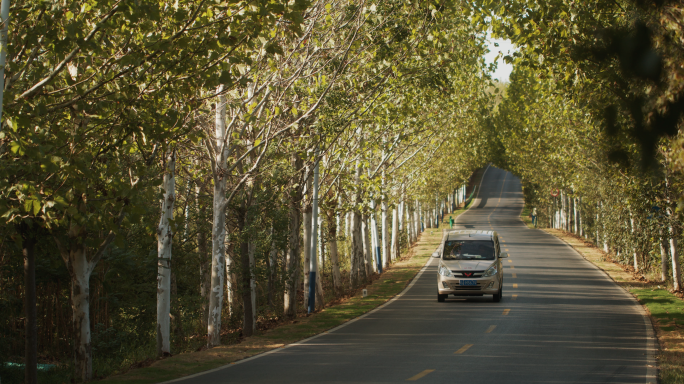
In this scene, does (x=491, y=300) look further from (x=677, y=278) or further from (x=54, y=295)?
(x=54, y=295)

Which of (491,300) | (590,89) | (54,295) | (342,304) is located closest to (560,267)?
(491,300)

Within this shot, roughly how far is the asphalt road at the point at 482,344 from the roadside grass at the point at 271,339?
51 centimetres

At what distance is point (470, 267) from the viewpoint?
20141mm

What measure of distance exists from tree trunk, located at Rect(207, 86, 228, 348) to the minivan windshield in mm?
7953

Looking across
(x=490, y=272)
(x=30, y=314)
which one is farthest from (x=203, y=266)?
(x=30, y=314)

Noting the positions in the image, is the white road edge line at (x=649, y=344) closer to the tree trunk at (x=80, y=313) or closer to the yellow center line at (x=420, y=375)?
the yellow center line at (x=420, y=375)

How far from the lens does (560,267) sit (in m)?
32.8

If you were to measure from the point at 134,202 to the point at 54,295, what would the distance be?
1056 cm

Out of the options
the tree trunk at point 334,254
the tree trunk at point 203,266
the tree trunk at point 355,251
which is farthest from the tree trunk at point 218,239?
the tree trunk at point 355,251

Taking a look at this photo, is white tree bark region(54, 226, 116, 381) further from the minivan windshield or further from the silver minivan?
the minivan windshield

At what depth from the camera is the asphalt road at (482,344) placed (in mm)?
10445

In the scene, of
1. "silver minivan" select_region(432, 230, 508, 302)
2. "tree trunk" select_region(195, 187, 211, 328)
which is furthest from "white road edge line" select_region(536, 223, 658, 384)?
"tree trunk" select_region(195, 187, 211, 328)

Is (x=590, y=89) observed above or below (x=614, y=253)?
above

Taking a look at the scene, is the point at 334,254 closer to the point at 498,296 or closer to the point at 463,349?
the point at 498,296
